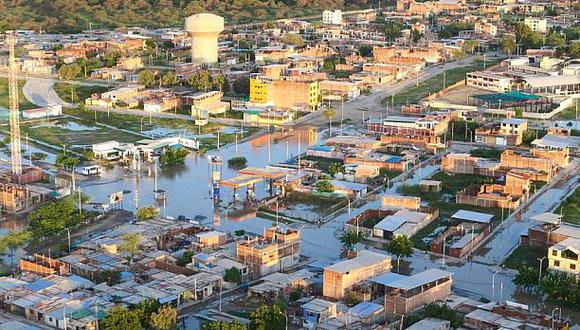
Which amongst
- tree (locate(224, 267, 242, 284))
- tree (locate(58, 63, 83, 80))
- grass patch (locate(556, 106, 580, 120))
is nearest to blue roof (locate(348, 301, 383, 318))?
tree (locate(224, 267, 242, 284))

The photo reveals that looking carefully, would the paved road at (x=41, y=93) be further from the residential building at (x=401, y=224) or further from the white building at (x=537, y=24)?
the white building at (x=537, y=24)

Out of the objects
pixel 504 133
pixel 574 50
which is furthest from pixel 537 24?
pixel 504 133

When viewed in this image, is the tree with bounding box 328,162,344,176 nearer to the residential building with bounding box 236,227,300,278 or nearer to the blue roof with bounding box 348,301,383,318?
the residential building with bounding box 236,227,300,278

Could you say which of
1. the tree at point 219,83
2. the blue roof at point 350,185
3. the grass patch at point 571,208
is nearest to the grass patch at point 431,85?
the tree at point 219,83

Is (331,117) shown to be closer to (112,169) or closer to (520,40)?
(112,169)

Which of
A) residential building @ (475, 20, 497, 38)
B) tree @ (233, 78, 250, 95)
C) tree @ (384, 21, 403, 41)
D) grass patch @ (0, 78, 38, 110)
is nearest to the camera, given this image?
grass patch @ (0, 78, 38, 110)

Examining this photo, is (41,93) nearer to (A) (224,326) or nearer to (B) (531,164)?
(B) (531,164)
